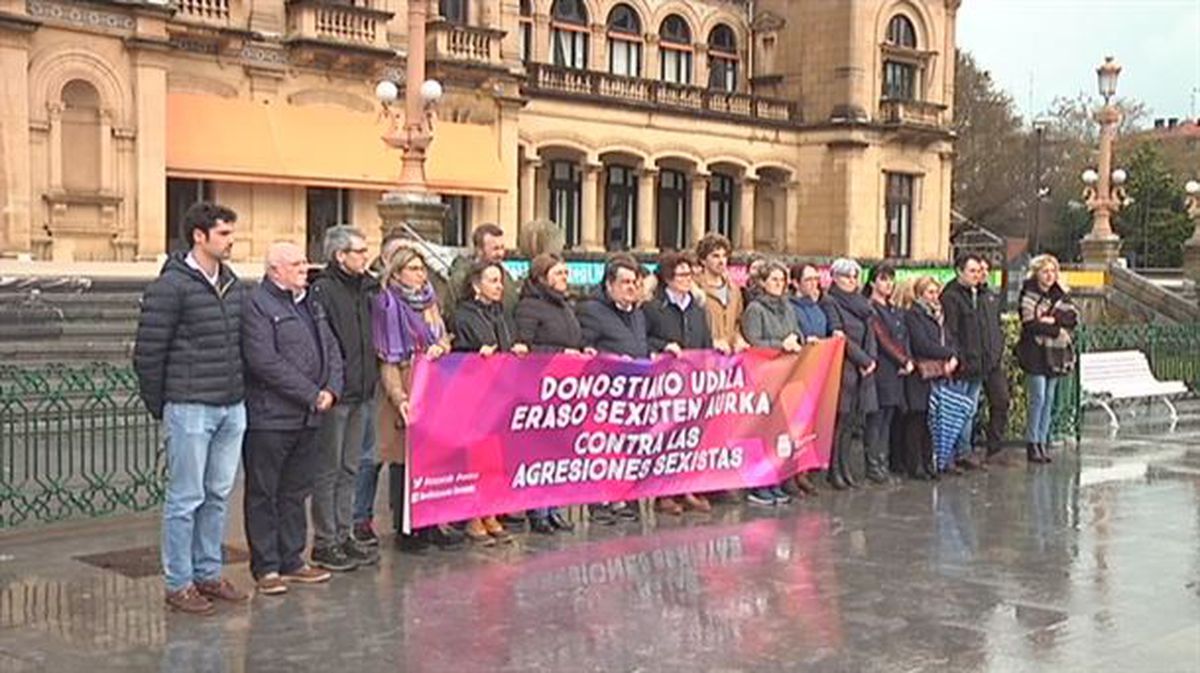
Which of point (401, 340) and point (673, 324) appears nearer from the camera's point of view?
point (401, 340)

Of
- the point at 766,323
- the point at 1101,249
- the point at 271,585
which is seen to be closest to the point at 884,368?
the point at 766,323

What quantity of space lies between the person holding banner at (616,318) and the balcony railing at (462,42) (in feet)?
80.0

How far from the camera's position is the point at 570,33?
4375 cm

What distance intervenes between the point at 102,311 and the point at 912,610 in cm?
1563

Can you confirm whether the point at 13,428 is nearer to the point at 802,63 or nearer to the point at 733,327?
the point at 733,327

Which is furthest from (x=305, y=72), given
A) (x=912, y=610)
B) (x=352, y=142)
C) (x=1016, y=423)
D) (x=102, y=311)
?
(x=912, y=610)

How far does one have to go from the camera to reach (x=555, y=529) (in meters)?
9.75

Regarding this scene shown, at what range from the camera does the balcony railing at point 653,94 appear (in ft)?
129

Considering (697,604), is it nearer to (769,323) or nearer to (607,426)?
(607,426)

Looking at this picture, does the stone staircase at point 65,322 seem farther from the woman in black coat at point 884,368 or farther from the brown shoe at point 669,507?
the woman in black coat at point 884,368

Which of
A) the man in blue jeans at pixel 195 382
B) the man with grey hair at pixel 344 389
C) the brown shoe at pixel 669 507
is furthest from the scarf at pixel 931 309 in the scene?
the man in blue jeans at pixel 195 382

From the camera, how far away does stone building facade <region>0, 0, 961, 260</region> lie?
2598 centimetres

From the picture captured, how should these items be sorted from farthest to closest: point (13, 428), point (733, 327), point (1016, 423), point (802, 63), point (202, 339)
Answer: point (802, 63), point (1016, 423), point (733, 327), point (13, 428), point (202, 339)

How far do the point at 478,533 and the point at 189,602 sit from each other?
2.41 meters
